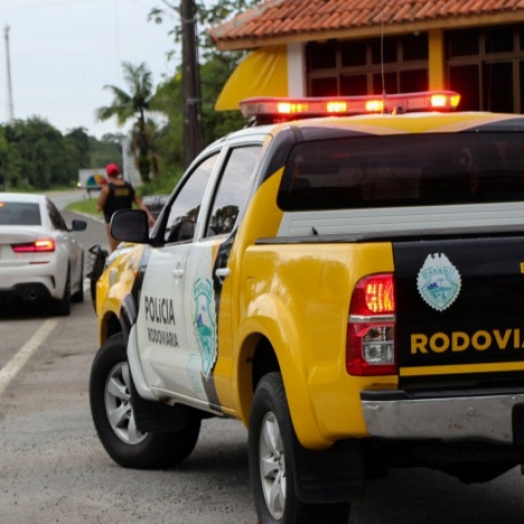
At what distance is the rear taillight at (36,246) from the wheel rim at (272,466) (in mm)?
12009

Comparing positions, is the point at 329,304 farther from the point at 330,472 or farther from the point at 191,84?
the point at 191,84

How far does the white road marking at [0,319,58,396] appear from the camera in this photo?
12859 mm

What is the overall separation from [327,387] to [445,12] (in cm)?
1863

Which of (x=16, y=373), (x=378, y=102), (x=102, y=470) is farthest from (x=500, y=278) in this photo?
(x=16, y=373)

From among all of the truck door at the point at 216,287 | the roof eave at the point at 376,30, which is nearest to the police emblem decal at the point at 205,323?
the truck door at the point at 216,287

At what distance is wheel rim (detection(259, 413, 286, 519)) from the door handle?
73 cm

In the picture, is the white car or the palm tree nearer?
the white car

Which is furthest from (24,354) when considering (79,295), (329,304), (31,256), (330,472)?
(329,304)

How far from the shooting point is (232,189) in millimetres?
7289

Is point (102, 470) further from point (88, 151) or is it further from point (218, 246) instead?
point (88, 151)

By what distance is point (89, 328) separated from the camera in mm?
17109

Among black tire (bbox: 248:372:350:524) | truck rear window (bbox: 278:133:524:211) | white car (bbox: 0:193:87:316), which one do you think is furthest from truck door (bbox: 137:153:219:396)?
white car (bbox: 0:193:87:316)

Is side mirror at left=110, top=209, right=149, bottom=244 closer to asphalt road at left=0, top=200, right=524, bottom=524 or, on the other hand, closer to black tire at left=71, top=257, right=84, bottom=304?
asphalt road at left=0, top=200, right=524, bottom=524

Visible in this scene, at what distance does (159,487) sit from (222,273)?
63.9 inches
